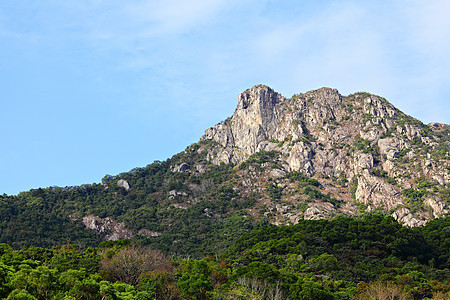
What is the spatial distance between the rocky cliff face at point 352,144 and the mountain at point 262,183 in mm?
389

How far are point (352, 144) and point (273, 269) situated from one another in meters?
104

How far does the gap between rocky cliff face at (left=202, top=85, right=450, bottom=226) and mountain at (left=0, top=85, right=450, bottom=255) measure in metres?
0.39

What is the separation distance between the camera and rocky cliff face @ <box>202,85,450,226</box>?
12512 cm

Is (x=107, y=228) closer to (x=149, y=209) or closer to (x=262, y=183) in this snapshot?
(x=149, y=209)

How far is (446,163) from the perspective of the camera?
128875mm

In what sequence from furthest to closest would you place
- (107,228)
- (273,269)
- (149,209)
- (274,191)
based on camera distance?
(274,191) < (149,209) < (107,228) < (273,269)

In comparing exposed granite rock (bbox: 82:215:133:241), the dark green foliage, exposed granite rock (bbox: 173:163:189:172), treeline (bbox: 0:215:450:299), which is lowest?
treeline (bbox: 0:215:450:299)

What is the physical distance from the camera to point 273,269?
5881 centimetres

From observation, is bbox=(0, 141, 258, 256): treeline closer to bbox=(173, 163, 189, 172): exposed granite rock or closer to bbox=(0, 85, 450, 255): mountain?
bbox=(0, 85, 450, 255): mountain

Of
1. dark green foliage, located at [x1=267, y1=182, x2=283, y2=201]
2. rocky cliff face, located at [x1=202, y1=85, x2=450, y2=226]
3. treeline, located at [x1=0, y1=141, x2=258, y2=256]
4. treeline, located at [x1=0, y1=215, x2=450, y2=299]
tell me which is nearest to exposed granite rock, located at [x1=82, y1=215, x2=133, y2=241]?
treeline, located at [x1=0, y1=141, x2=258, y2=256]

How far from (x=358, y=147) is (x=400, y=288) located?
10039 centimetres

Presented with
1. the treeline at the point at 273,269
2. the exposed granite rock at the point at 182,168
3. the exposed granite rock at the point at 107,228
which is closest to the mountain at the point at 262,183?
the exposed granite rock at the point at 107,228

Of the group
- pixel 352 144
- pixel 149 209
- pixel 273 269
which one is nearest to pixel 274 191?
pixel 352 144

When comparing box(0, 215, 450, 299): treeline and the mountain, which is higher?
the mountain
